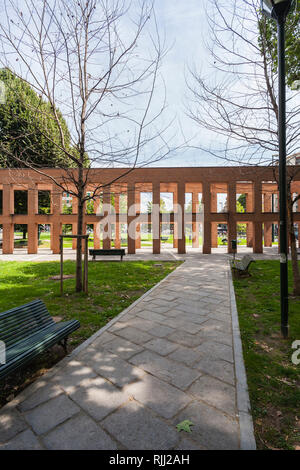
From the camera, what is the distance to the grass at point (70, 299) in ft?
9.95

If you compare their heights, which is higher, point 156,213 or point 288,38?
point 288,38

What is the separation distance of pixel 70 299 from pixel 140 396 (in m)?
4.30

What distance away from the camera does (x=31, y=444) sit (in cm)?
191

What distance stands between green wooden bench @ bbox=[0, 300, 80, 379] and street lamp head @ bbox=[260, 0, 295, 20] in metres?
6.14

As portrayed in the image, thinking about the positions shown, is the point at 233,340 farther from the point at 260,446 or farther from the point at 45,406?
the point at 45,406

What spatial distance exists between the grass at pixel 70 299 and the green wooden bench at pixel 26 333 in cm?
42

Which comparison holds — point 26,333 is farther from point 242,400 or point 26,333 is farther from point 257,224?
point 257,224

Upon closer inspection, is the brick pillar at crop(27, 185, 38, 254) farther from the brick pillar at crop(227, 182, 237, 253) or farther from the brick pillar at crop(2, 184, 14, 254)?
the brick pillar at crop(227, 182, 237, 253)

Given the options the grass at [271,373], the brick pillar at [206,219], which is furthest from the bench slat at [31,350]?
the brick pillar at [206,219]

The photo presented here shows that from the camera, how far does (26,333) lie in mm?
3094

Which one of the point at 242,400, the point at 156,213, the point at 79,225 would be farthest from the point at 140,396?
the point at 156,213

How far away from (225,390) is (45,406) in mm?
2049

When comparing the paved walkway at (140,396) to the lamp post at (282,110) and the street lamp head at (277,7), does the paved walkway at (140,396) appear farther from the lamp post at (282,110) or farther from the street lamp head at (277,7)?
the street lamp head at (277,7)
